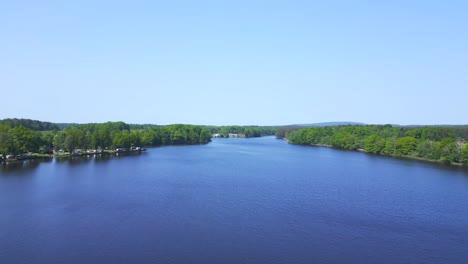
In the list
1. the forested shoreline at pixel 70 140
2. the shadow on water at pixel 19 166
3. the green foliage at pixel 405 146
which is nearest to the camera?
the shadow on water at pixel 19 166

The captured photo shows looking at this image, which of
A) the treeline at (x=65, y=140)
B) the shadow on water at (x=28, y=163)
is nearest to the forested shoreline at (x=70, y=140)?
the treeline at (x=65, y=140)

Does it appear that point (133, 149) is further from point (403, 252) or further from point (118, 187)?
point (403, 252)

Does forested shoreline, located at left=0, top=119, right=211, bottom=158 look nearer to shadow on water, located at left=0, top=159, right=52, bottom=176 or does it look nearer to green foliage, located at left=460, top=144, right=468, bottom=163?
shadow on water, located at left=0, top=159, right=52, bottom=176

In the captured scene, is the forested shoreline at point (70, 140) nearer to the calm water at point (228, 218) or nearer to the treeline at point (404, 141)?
the calm water at point (228, 218)

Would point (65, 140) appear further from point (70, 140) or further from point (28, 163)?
point (28, 163)

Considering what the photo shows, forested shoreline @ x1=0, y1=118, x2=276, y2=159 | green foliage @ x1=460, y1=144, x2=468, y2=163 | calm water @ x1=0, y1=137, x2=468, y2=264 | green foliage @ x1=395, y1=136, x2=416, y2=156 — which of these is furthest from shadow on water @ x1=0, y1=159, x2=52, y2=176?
green foliage @ x1=395, y1=136, x2=416, y2=156

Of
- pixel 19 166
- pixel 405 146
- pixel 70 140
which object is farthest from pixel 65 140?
pixel 405 146
